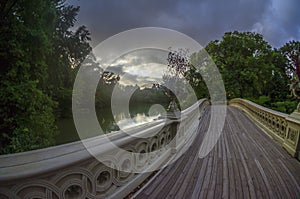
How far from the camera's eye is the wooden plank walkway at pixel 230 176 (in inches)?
90.1

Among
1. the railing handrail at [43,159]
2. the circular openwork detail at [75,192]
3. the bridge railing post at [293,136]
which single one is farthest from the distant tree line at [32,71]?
the circular openwork detail at [75,192]

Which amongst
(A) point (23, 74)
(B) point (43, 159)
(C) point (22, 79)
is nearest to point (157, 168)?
(B) point (43, 159)

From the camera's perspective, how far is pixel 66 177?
1.42 meters

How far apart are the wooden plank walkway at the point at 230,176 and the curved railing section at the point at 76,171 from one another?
395 mm

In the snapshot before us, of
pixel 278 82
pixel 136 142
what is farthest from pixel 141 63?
pixel 278 82

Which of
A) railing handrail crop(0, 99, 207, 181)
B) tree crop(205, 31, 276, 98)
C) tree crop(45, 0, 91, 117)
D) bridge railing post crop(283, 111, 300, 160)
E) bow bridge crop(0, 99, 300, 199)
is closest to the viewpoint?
railing handrail crop(0, 99, 207, 181)

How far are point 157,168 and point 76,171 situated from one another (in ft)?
5.75

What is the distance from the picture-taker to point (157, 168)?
2.96 meters

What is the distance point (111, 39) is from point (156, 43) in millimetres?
2243

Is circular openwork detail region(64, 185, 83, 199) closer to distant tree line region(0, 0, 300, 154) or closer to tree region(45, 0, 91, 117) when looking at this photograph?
distant tree line region(0, 0, 300, 154)

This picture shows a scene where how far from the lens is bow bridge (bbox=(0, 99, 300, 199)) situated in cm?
127

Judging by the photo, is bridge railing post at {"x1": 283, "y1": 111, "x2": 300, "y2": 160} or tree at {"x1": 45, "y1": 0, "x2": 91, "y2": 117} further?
tree at {"x1": 45, "y1": 0, "x2": 91, "y2": 117}

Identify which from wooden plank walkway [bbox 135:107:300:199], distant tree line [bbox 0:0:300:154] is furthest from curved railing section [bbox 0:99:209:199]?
distant tree line [bbox 0:0:300:154]

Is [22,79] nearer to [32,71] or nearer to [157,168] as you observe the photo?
[32,71]
